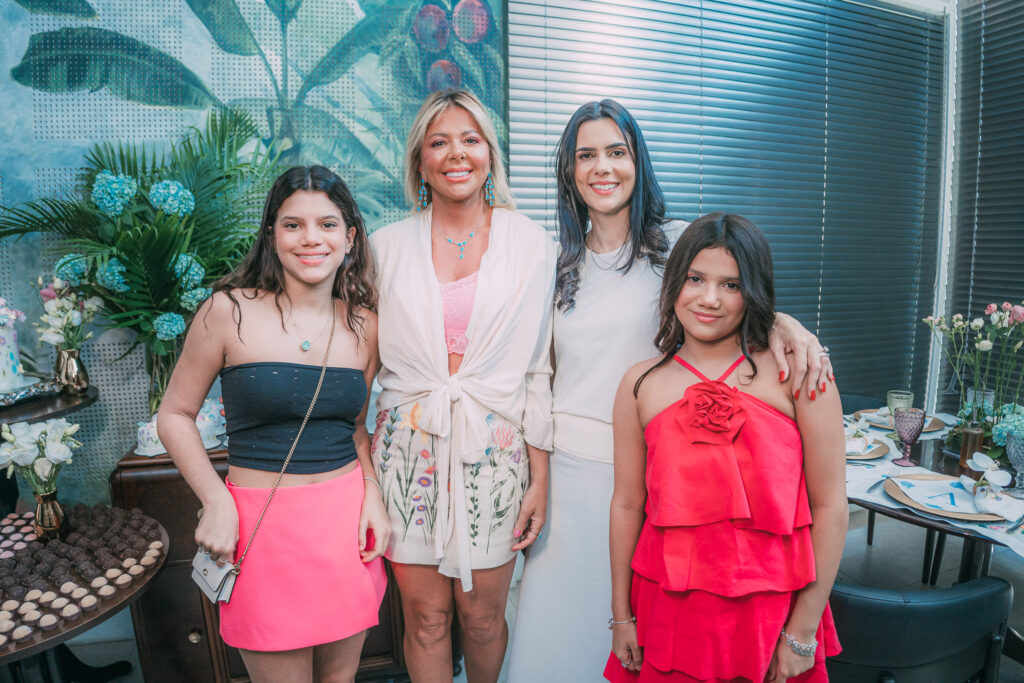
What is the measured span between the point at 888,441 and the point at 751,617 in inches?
70.1

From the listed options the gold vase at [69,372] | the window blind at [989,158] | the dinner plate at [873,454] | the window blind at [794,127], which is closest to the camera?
the gold vase at [69,372]

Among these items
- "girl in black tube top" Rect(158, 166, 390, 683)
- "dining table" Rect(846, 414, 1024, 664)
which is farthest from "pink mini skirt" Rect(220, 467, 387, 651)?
"dining table" Rect(846, 414, 1024, 664)

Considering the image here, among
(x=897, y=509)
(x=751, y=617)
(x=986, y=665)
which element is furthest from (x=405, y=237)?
(x=986, y=665)

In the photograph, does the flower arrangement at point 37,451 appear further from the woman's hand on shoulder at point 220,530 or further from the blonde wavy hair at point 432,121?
the blonde wavy hair at point 432,121

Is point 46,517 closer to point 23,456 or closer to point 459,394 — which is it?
point 23,456

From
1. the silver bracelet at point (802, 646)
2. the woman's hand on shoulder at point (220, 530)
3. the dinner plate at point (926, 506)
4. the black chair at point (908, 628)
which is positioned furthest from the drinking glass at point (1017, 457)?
the woman's hand on shoulder at point (220, 530)


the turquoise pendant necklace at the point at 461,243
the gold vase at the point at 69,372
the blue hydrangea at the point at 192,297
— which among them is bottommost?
the gold vase at the point at 69,372

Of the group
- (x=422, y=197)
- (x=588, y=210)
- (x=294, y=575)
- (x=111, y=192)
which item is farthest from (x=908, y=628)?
(x=111, y=192)

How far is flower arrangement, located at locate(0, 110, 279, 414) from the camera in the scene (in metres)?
2.04

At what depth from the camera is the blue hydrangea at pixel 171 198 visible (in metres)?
2.05

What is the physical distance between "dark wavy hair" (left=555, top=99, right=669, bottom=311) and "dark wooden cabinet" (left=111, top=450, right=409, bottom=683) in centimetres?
145

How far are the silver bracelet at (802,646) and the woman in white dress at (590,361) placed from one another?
556 mm

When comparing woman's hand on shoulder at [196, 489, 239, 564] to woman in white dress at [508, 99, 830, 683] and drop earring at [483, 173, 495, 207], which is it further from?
drop earring at [483, 173, 495, 207]

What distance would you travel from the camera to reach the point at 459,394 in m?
1.55
